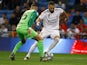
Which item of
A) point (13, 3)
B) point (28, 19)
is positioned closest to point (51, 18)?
point (28, 19)

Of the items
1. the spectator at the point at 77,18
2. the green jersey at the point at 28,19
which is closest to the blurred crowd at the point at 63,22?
the spectator at the point at 77,18

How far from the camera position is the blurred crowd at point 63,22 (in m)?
22.5

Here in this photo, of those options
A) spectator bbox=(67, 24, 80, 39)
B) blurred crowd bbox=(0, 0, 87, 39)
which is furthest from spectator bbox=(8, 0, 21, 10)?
spectator bbox=(67, 24, 80, 39)

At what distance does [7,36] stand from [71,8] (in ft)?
15.6

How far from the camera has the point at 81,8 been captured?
81.9 ft

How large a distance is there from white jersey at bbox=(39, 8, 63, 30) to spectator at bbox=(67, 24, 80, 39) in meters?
6.21

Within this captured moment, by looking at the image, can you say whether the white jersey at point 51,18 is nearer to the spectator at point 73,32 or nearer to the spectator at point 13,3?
the spectator at point 73,32

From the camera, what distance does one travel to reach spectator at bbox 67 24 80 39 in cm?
2236

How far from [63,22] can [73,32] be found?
46.1 inches

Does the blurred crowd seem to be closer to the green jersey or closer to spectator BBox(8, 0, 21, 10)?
spectator BBox(8, 0, 21, 10)

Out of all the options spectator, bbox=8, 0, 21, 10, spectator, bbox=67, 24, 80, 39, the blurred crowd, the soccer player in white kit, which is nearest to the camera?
the soccer player in white kit

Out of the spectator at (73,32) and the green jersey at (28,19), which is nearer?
the green jersey at (28,19)

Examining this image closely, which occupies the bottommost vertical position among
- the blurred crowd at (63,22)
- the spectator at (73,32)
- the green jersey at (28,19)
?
the spectator at (73,32)

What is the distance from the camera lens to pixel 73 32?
2259 cm
